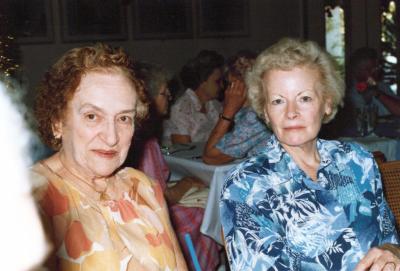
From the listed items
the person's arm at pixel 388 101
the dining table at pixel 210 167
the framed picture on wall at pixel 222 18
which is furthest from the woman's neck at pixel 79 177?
the framed picture on wall at pixel 222 18

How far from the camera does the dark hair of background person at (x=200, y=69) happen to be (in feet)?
20.4

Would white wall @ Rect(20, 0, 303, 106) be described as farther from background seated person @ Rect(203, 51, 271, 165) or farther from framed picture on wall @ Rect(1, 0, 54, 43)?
background seated person @ Rect(203, 51, 271, 165)

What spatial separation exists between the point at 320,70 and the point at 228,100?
72.0 inches

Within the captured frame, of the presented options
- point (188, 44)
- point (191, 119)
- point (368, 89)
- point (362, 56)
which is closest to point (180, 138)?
point (191, 119)

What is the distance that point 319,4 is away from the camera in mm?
10891

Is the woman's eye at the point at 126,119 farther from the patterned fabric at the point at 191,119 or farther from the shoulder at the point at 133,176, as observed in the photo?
the patterned fabric at the point at 191,119

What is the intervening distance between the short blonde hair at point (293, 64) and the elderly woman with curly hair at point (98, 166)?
60 cm

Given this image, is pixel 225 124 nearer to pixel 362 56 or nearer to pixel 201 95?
pixel 201 95

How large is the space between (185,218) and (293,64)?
1.92m

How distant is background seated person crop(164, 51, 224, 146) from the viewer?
5746 mm

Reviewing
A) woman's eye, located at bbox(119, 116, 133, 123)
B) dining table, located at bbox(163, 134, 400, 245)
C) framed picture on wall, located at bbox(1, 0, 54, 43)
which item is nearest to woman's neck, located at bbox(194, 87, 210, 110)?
dining table, located at bbox(163, 134, 400, 245)

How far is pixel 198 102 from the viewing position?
6070 millimetres

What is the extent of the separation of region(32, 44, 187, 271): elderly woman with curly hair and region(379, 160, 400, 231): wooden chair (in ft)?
4.10

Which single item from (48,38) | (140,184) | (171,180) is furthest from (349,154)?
(48,38)
